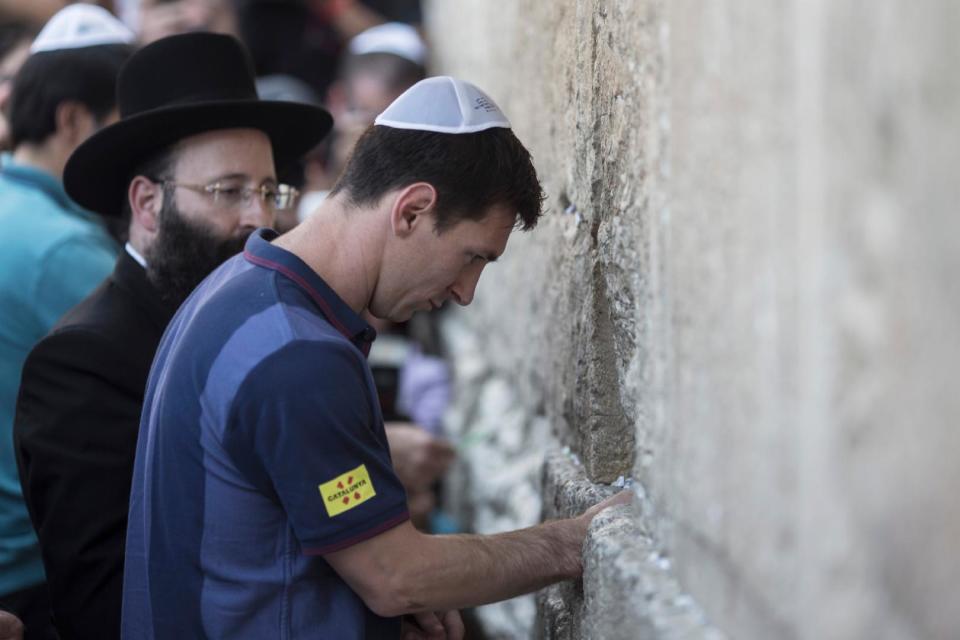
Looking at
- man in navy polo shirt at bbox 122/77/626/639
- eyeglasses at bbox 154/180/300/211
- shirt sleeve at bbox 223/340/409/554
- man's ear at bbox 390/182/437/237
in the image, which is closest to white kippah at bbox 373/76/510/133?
man in navy polo shirt at bbox 122/77/626/639

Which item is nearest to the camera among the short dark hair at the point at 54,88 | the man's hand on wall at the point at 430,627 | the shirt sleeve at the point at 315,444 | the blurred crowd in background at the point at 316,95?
the shirt sleeve at the point at 315,444

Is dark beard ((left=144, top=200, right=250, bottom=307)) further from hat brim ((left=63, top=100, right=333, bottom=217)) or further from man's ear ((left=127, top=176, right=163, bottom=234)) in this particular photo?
hat brim ((left=63, top=100, right=333, bottom=217))

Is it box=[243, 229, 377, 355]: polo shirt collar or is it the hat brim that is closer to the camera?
box=[243, 229, 377, 355]: polo shirt collar

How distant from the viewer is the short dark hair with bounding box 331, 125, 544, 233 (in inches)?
84.4

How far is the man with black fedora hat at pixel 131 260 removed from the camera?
2553 millimetres

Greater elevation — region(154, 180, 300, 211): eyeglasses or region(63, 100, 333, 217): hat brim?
region(63, 100, 333, 217): hat brim

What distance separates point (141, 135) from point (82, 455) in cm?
77

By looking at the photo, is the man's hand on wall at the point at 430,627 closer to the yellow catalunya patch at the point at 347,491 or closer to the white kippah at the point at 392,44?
the yellow catalunya patch at the point at 347,491

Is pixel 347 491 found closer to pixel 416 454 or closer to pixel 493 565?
pixel 493 565

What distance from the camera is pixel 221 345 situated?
2.00 metres

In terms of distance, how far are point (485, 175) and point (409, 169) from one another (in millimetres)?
124

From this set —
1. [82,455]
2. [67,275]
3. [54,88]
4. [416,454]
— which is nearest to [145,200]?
[67,275]

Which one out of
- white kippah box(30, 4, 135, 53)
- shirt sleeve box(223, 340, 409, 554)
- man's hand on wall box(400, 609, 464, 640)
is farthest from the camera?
white kippah box(30, 4, 135, 53)

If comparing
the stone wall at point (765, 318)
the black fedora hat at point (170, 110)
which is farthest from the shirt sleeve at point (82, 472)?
the stone wall at point (765, 318)
